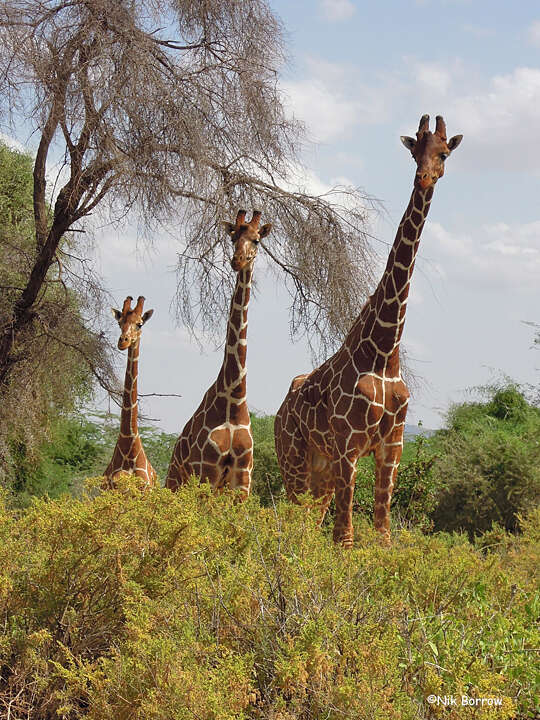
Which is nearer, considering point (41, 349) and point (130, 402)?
point (130, 402)

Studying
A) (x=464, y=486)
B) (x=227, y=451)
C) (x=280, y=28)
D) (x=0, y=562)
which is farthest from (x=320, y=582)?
(x=280, y=28)

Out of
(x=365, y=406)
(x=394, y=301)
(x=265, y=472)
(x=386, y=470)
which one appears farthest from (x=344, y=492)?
(x=265, y=472)

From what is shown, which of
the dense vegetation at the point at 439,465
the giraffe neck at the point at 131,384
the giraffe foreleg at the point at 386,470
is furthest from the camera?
the dense vegetation at the point at 439,465

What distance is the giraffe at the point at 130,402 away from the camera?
6.63m

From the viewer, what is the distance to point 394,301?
563cm

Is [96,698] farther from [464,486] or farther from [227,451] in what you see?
[464,486]

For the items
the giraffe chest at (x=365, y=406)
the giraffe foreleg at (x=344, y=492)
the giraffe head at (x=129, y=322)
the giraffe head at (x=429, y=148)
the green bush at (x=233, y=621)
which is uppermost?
the giraffe head at (x=429, y=148)

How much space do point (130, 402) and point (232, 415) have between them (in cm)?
164

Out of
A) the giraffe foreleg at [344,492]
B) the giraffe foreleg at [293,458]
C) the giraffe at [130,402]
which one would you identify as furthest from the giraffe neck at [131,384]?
the giraffe foreleg at [344,492]

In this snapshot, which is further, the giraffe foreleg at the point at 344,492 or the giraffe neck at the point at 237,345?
the giraffe neck at the point at 237,345

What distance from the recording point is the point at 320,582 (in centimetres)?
358

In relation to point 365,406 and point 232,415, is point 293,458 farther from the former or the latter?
point 365,406

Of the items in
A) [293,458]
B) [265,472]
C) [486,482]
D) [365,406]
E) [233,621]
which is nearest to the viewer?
[233,621]

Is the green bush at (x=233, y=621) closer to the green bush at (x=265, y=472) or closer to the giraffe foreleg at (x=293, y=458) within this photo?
the giraffe foreleg at (x=293, y=458)
